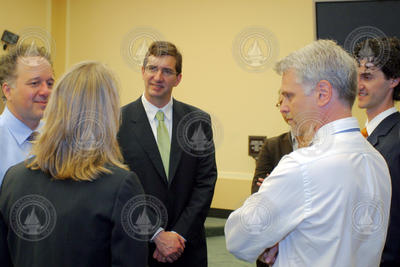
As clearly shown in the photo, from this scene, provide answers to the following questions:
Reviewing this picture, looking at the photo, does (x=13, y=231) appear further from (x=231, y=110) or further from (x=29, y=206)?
(x=231, y=110)

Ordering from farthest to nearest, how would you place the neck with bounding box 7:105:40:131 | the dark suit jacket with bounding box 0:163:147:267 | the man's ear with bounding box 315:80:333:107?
the neck with bounding box 7:105:40:131
the man's ear with bounding box 315:80:333:107
the dark suit jacket with bounding box 0:163:147:267

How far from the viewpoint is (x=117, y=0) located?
489cm

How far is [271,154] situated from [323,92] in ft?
3.41

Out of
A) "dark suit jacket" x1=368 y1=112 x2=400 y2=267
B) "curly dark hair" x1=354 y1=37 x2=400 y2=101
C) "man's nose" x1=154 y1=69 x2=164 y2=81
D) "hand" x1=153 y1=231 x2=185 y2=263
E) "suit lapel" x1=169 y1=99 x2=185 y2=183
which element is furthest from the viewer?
"man's nose" x1=154 y1=69 x2=164 y2=81

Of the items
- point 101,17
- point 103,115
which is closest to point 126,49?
point 101,17

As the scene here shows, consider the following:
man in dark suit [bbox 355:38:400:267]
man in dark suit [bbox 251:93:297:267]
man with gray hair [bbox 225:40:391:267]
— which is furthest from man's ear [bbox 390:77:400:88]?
man with gray hair [bbox 225:40:391:267]

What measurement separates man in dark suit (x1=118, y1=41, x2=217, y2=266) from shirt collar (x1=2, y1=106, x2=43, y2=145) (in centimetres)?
51

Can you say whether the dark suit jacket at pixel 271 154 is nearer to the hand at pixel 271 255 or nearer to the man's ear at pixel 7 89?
the hand at pixel 271 255

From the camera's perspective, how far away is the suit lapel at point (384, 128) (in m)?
1.68

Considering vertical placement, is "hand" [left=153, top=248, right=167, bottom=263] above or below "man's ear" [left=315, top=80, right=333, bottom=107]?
below

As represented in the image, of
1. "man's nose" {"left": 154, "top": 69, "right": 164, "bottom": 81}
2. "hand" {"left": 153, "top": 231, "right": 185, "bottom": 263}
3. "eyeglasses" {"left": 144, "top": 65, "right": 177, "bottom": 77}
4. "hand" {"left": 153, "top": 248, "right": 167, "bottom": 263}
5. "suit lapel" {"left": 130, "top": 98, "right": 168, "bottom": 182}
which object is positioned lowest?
"hand" {"left": 153, "top": 248, "right": 167, "bottom": 263}

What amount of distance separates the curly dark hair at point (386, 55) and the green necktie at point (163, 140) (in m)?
0.96

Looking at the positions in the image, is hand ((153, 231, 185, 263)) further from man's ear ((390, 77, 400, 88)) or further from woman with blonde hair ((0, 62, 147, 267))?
man's ear ((390, 77, 400, 88))

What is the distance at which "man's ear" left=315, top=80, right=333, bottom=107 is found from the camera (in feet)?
3.90
